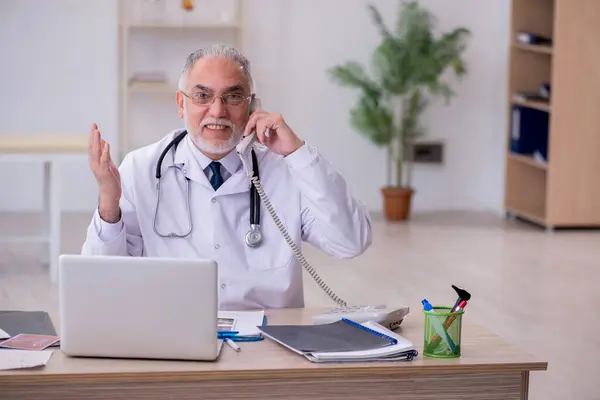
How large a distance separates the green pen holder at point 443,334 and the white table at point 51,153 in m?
3.46

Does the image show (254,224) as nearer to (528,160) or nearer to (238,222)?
(238,222)

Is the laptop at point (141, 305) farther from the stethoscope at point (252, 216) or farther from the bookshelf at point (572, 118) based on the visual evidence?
the bookshelf at point (572, 118)

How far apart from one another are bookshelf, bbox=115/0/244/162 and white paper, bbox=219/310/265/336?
15.7 ft

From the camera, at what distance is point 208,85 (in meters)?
2.75

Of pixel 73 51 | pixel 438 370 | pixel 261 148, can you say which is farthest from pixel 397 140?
pixel 438 370

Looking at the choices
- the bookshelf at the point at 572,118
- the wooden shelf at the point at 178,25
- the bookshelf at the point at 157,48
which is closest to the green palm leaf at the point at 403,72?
the bookshelf at the point at 572,118

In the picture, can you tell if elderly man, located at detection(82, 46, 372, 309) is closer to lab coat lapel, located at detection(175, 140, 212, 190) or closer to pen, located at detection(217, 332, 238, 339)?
lab coat lapel, located at detection(175, 140, 212, 190)

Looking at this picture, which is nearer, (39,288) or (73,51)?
(39,288)

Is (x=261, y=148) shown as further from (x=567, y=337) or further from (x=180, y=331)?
(x=567, y=337)

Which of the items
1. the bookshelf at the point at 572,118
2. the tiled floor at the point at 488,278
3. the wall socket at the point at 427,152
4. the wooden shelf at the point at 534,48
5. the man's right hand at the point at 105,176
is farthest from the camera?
the wall socket at the point at 427,152

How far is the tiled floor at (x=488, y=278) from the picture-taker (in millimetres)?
4496

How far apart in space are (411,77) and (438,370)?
17.2ft

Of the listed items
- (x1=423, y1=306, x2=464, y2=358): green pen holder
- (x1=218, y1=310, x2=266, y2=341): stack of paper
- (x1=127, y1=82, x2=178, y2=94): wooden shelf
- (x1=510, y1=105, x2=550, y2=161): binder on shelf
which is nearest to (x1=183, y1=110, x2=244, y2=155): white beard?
(x1=218, y1=310, x2=266, y2=341): stack of paper

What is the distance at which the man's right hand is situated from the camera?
2.51m
